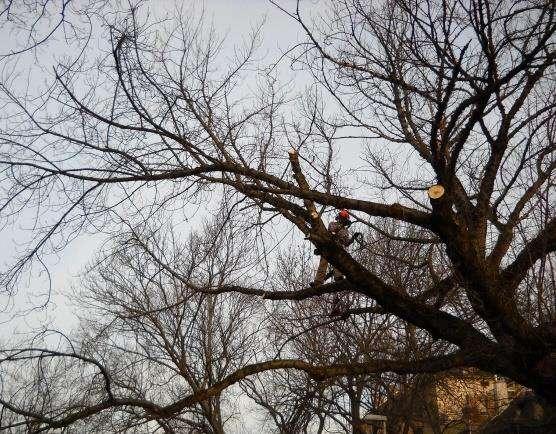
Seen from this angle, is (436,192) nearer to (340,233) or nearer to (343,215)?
(343,215)

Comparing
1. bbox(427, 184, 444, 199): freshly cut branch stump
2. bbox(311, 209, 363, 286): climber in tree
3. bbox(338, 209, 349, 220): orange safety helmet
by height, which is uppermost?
bbox(338, 209, 349, 220): orange safety helmet

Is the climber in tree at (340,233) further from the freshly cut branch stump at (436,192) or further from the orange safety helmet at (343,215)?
the freshly cut branch stump at (436,192)

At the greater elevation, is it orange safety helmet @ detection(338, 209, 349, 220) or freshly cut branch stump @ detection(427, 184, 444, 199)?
orange safety helmet @ detection(338, 209, 349, 220)

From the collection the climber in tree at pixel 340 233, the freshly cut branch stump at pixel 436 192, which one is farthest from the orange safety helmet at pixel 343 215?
the freshly cut branch stump at pixel 436 192

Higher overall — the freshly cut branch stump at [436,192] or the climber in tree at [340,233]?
the climber in tree at [340,233]

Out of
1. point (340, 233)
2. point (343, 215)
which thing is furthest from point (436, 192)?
point (340, 233)

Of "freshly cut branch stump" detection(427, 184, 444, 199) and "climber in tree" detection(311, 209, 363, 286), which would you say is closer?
"freshly cut branch stump" detection(427, 184, 444, 199)

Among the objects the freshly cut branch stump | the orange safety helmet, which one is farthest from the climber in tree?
the freshly cut branch stump

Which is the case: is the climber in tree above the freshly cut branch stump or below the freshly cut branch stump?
above

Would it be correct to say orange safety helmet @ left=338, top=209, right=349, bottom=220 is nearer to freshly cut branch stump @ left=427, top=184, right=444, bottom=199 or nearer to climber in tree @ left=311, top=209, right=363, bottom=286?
climber in tree @ left=311, top=209, right=363, bottom=286

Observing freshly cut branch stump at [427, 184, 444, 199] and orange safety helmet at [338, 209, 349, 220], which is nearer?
freshly cut branch stump at [427, 184, 444, 199]

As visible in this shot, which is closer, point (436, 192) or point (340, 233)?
point (436, 192)

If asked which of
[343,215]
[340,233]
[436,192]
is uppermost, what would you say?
[343,215]

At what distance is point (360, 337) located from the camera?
1196 cm
